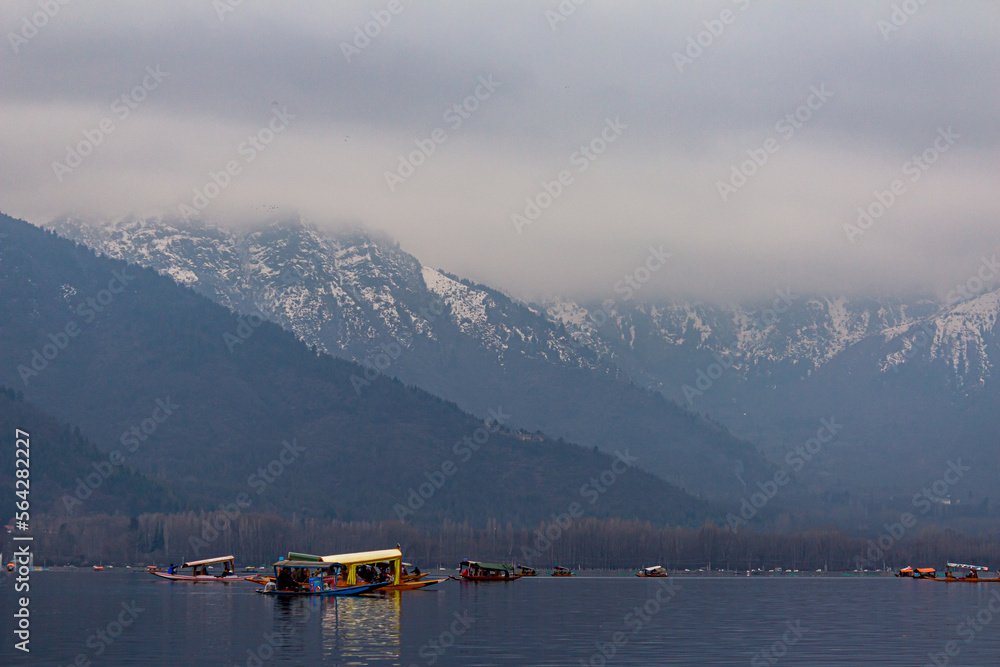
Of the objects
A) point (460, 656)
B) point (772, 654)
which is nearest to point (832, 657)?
point (772, 654)

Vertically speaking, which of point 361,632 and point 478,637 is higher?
point 361,632

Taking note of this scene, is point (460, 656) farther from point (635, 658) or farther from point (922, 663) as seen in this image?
point (922, 663)

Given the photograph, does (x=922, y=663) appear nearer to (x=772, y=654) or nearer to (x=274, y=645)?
(x=772, y=654)

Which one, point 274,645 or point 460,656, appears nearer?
point 460,656

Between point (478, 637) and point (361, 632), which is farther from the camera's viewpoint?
point (361, 632)

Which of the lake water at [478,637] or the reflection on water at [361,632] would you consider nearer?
the lake water at [478,637]

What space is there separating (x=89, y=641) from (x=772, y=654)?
69.0 meters

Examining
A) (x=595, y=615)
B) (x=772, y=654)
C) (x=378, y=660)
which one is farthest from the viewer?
(x=595, y=615)

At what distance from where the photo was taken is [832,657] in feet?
431

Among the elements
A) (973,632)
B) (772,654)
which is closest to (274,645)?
(772,654)

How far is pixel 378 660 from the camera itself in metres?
125

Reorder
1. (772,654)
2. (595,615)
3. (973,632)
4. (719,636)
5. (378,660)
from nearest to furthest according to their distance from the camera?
(378,660) < (772,654) < (719,636) < (973,632) < (595,615)

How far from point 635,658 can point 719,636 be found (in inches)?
1112

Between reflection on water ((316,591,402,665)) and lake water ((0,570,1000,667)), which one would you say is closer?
lake water ((0,570,1000,667))
